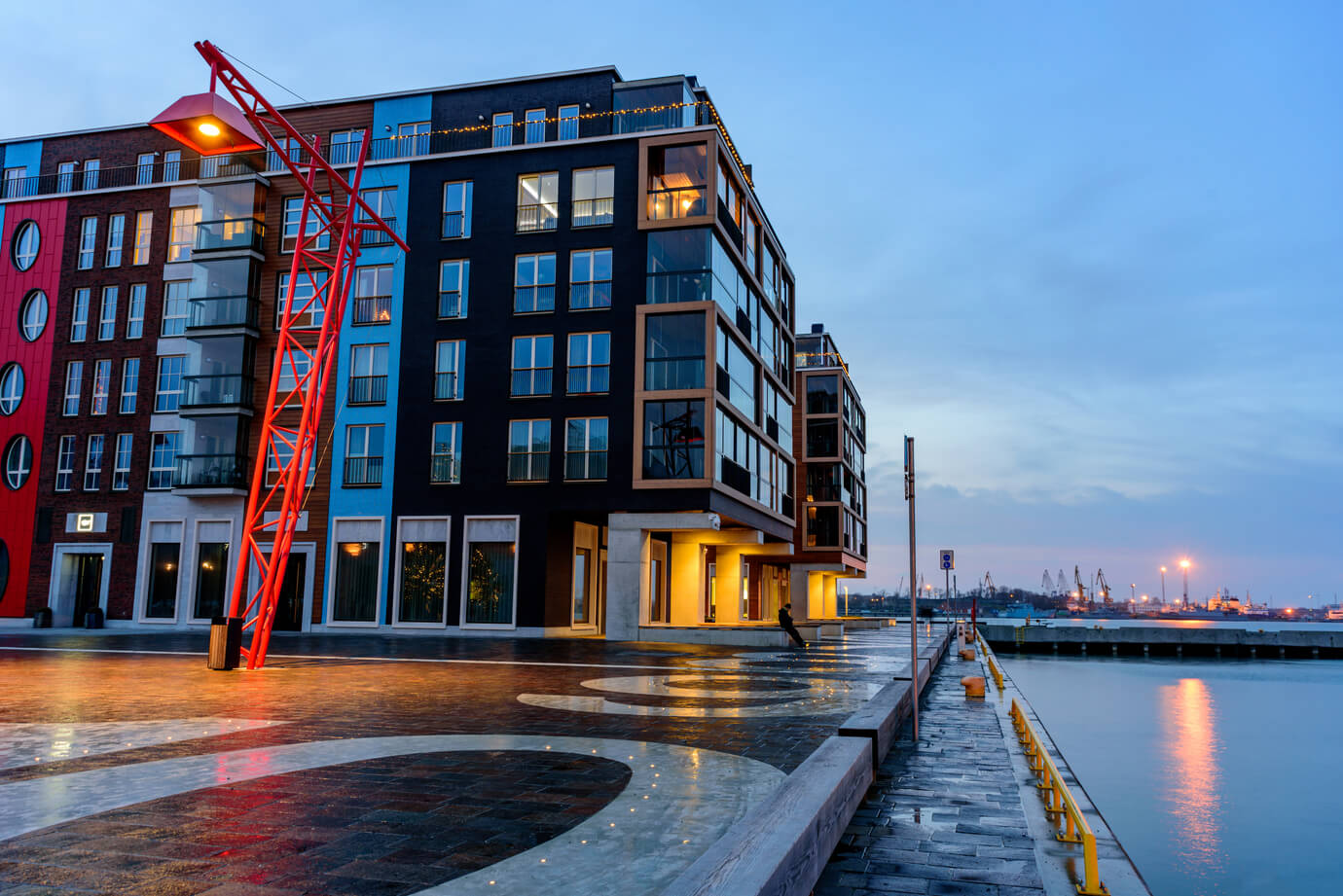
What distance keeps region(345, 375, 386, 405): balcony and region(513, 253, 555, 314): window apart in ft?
20.0

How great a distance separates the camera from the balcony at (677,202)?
109 ft

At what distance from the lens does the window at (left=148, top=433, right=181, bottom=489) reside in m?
37.5

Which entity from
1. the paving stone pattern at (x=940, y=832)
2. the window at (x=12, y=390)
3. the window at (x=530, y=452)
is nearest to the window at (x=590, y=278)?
the window at (x=530, y=452)

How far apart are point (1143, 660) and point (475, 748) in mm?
75973

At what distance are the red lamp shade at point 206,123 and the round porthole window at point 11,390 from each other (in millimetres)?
32066

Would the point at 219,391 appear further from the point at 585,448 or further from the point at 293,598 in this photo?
the point at 585,448

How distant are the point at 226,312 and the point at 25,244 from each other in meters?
12.2

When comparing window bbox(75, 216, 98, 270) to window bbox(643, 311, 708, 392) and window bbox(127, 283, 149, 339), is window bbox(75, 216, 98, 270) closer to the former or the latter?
window bbox(127, 283, 149, 339)

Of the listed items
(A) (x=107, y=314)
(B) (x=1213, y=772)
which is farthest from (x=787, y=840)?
(A) (x=107, y=314)

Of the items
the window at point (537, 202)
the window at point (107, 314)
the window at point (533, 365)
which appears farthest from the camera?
the window at point (107, 314)

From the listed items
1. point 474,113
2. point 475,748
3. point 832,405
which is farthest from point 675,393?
point 832,405

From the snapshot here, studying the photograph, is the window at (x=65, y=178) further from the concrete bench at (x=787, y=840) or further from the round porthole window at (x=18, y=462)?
the concrete bench at (x=787, y=840)

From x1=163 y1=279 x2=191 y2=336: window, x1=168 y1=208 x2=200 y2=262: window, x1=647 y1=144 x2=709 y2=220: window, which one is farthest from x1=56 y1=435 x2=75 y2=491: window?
x1=647 y1=144 x2=709 y2=220: window

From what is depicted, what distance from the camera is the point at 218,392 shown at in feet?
121
